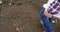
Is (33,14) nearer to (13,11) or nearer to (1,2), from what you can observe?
(13,11)

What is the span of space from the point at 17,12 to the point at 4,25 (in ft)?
1.63

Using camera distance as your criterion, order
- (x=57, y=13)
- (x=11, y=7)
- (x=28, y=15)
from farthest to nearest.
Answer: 1. (x=11, y=7)
2. (x=28, y=15)
3. (x=57, y=13)

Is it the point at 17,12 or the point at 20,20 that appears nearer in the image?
the point at 20,20

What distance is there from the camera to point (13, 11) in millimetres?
3840

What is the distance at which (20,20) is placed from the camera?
3.55 m

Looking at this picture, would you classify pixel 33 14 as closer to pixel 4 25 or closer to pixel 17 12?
pixel 17 12

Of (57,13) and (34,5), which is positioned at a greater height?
(57,13)

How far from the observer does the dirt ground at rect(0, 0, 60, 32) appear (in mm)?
3352

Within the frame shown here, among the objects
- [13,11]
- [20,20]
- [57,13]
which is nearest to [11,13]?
[13,11]

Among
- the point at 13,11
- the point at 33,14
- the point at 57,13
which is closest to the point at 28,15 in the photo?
the point at 33,14

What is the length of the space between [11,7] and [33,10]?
48 cm

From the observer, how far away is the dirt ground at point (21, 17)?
3.35m

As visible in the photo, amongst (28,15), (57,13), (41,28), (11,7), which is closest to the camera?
(57,13)

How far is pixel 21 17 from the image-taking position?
3641mm
